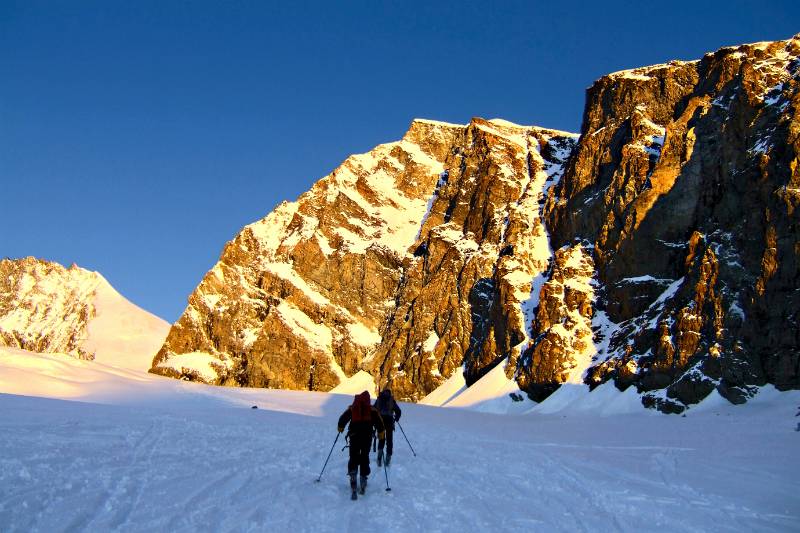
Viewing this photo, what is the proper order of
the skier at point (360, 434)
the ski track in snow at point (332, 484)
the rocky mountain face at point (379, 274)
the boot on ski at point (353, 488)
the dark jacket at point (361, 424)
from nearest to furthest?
1. the ski track in snow at point (332, 484)
2. the boot on ski at point (353, 488)
3. the skier at point (360, 434)
4. the dark jacket at point (361, 424)
5. the rocky mountain face at point (379, 274)

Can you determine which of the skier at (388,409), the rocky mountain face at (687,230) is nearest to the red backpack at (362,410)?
the skier at (388,409)

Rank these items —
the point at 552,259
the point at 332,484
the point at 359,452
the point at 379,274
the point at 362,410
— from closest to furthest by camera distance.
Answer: the point at 359,452 → the point at 362,410 → the point at 332,484 → the point at 552,259 → the point at 379,274

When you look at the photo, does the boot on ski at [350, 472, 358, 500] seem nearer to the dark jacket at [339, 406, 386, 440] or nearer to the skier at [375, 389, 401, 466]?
the dark jacket at [339, 406, 386, 440]

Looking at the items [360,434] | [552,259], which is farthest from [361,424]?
[552,259]

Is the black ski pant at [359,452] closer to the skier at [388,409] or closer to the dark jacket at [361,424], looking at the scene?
the dark jacket at [361,424]

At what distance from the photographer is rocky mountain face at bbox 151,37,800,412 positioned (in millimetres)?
60469

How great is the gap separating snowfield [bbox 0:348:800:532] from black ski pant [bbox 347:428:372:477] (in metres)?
0.60

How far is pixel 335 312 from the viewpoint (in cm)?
14738

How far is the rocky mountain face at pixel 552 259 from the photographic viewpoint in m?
60.5

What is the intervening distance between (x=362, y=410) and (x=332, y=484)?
1.78m

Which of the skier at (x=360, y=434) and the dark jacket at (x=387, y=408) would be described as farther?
the dark jacket at (x=387, y=408)

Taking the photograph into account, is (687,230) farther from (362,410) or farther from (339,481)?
(362,410)

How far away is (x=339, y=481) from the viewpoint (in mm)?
14070

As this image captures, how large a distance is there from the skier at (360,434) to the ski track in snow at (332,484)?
1.48 feet
